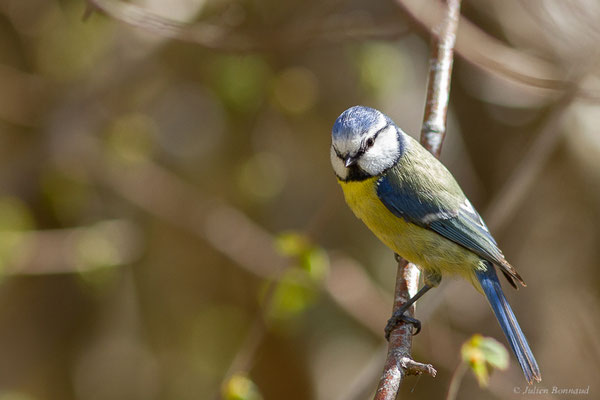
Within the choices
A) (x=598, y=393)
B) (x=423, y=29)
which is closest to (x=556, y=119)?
(x=423, y=29)

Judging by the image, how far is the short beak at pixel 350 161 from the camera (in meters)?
2.46

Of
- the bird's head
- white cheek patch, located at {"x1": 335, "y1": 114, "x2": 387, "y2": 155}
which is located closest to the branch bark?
the bird's head

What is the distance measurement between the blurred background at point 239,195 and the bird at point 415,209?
95 centimetres

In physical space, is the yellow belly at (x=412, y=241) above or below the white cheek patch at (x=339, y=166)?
below

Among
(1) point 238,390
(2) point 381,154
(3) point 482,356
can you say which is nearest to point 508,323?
(3) point 482,356

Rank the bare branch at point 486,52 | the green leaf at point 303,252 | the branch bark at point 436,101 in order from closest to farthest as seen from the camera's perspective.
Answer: the branch bark at point 436,101
the green leaf at point 303,252
the bare branch at point 486,52

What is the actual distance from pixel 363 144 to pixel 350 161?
8 centimetres

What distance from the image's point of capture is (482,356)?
6.81ft

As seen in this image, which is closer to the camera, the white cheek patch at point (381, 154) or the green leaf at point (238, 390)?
the green leaf at point (238, 390)

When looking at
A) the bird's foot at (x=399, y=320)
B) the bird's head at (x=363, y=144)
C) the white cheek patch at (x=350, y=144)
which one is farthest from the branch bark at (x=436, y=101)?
the white cheek patch at (x=350, y=144)

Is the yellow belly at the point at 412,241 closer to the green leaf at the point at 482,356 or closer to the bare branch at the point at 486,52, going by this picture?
the green leaf at the point at 482,356

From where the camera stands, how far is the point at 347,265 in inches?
149

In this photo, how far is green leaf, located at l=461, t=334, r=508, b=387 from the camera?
2059 millimetres

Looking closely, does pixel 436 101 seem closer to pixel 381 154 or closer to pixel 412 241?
pixel 381 154
